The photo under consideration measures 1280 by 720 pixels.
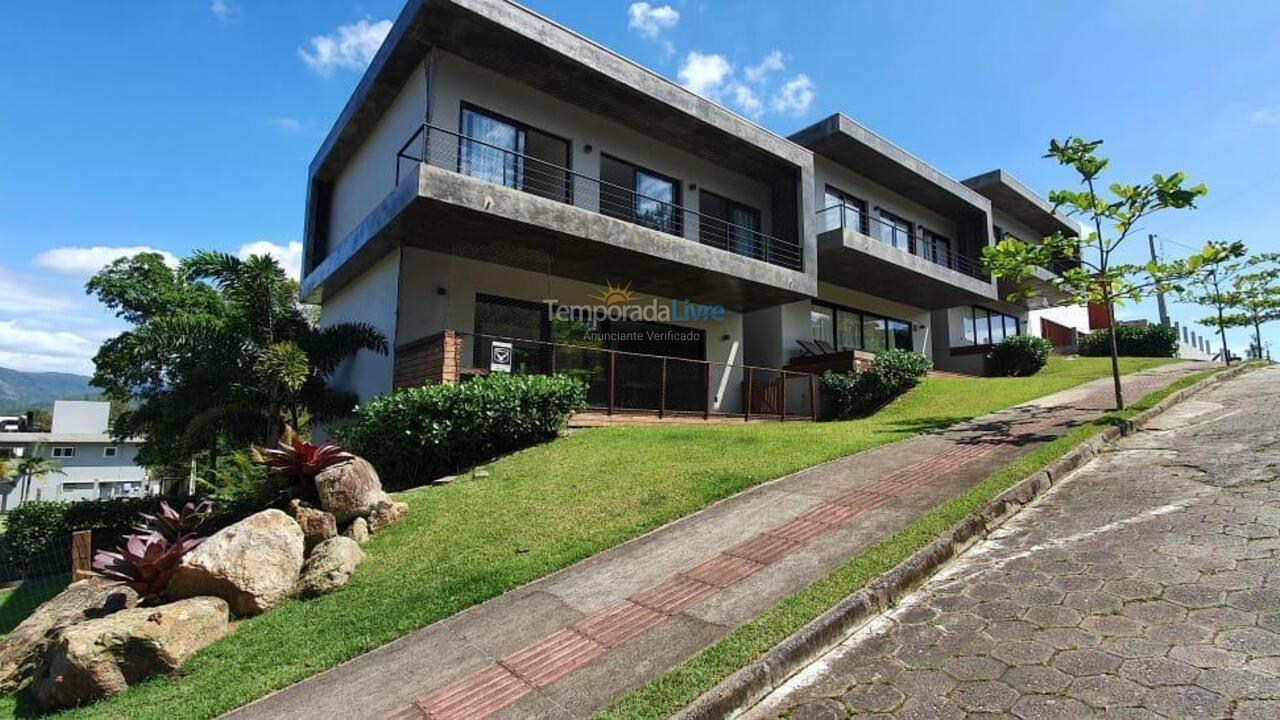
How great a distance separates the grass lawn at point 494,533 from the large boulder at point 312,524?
1.47 ft

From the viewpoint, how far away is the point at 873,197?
2014 cm

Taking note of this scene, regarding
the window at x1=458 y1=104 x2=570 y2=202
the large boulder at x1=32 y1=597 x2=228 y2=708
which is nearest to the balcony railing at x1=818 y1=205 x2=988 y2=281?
the window at x1=458 y1=104 x2=570 y2=202

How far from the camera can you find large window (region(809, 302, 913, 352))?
758 inches

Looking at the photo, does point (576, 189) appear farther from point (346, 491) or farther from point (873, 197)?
point (873, 197)

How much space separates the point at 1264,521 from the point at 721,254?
1007 centimetres

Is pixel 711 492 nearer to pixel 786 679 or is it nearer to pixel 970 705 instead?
pixel 786 679

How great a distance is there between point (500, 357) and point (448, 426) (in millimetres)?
1843

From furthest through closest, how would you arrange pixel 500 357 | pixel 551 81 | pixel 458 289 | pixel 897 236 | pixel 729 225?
pixel 897 236 < pixel 729 225 < pixel 458 289 < pixel 551 81 < pixel 500 357

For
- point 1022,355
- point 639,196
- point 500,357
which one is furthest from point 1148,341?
point 500,357

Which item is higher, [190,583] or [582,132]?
[582,132]

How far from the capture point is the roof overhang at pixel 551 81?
34.9 ft

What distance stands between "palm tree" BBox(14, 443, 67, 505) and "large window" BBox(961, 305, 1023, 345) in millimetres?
50364

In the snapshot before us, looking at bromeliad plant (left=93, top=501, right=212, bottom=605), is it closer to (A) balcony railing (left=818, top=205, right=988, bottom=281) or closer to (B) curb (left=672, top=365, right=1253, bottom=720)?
(B) curb (left=672, top=365, right=1253, bottom=720)

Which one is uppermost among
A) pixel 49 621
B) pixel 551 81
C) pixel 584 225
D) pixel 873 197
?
pixel 873 197
